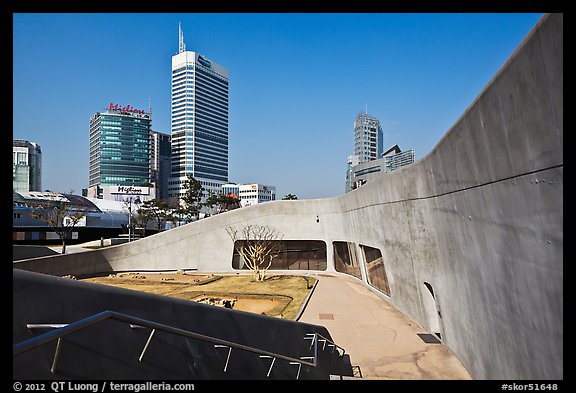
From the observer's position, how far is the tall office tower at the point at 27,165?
123875 mm

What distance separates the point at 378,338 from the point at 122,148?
18180 centimetres

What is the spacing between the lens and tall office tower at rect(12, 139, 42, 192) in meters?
124

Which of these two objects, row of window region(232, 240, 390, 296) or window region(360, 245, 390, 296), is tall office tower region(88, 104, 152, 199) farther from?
window region(360, 245, 390, 296)

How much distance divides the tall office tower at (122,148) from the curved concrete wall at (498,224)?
16811 cm

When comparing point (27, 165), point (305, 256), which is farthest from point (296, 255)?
point (27, 165)

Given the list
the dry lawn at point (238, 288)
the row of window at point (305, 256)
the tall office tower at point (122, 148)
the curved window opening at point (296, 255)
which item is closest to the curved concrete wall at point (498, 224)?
the dry lawn at point (238, 288)

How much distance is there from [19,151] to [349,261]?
523ft

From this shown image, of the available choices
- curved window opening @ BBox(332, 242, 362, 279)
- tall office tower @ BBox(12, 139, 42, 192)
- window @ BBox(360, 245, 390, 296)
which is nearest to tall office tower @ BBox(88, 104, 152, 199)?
tall office tower @ BBox(12, 139, 42, 192)

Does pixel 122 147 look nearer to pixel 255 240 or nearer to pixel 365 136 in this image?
pixel 365 136

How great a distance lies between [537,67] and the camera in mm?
5547

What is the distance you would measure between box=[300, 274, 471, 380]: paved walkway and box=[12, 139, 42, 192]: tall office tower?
124765 millimetres
